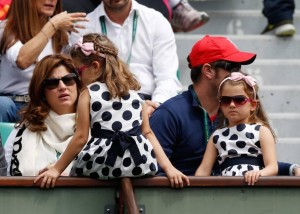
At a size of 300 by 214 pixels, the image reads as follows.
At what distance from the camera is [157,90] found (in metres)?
8.52

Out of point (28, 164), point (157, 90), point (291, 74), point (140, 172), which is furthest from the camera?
point (291, 74)

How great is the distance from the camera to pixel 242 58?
24.5 ft

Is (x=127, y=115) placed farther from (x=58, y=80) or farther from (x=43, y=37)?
(x=43, y=37)

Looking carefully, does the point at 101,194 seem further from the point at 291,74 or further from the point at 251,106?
the point at 291,74

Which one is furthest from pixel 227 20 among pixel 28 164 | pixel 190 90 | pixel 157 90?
pixel 28 164

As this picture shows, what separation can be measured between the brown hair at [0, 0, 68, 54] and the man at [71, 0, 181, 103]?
0.38 m

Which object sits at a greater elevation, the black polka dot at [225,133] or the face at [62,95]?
the face at [62,95]

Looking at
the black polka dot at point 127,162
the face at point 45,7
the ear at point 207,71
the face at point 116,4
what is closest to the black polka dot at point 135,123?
the black polka dot at point 127,162

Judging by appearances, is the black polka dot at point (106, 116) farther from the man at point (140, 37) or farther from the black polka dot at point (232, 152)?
the man at point (140, 37)

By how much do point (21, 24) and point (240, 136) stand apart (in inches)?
80.3

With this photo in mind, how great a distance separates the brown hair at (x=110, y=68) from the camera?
21.9 ft

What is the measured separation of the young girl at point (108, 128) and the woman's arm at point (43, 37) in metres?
1.47

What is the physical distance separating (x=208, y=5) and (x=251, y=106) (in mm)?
3733

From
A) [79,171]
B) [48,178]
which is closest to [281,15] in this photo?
[79,171]
